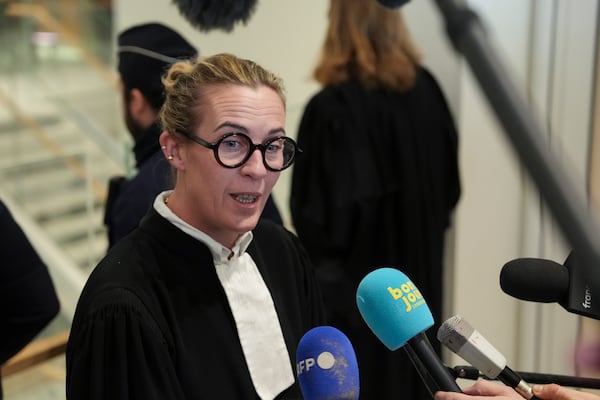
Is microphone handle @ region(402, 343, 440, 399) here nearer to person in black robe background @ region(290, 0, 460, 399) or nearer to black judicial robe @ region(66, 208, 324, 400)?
black judicial robe @ region(66, 208, 324, 400)

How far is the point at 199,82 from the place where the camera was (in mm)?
1285

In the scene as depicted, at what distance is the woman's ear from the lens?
4.25 ft

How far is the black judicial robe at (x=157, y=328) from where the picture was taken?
3.59ft

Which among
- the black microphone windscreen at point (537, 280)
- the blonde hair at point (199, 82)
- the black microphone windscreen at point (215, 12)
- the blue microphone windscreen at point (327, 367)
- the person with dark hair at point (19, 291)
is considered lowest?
the person with dark hair at point (19, 291)

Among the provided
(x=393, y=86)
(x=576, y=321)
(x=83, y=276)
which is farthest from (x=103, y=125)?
(x=576, y=321)

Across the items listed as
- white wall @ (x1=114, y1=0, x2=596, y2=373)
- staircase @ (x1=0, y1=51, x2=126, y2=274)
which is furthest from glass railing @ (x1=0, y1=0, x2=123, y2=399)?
white wall @ (x1=114, y1=0, x2=596, y2=373)

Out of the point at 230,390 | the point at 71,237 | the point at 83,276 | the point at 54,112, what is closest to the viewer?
the point at 230,390

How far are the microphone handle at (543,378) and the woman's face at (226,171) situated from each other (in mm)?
419

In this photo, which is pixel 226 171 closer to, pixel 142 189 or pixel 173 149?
pixel 173 149

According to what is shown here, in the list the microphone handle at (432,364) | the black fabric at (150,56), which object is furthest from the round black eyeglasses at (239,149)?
the black fabric at (150,56)

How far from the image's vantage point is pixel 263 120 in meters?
1.26

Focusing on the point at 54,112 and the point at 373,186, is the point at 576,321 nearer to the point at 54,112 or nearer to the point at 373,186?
the point at 373,186

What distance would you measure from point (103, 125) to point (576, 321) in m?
3.60

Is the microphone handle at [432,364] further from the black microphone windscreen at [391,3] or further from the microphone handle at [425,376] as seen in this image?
the black microphone windscreen at [391,3]
